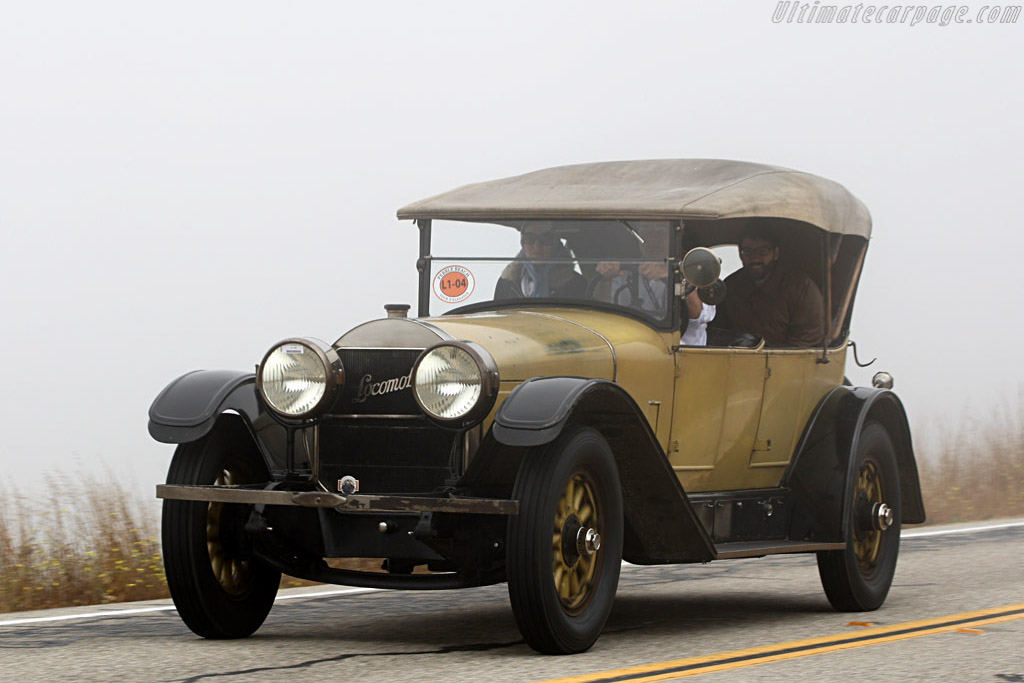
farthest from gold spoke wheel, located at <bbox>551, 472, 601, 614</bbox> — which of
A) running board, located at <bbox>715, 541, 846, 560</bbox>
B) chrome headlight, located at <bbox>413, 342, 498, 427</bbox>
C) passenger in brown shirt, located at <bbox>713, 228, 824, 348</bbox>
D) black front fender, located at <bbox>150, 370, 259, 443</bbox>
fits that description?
passenger in brown shirt, located at <bbox>713, 228, 824, 348</bbox>

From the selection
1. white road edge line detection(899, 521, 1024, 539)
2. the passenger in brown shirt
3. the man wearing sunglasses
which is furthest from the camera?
white road edge line detection(899, 521, 1024, 539)

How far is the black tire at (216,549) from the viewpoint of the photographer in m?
6.76

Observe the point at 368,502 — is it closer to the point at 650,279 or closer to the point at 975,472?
the point at 650,279

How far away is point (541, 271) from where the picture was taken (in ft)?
26.1

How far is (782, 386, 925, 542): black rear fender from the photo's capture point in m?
8.41

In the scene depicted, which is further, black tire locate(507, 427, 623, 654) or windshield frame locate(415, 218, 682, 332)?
windshield frame locate(415, 218, 682, 332)

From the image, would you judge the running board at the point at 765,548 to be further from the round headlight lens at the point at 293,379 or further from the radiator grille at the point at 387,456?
the round headlight lens at the point at 293,379

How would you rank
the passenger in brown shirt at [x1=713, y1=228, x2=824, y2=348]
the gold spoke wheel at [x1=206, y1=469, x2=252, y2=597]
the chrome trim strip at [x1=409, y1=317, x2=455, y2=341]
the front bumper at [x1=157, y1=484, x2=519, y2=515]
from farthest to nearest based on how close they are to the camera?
the passenger in brown shirt at [x1=713, y1=228, x2=824, y2=348] < the gold spoke wheel at [x1=206, y1=469, x2=252, y2=597] < the chrome trim strip at [x1=409, y1=317, x2=455, y2=341] < the front bumper at [x1=157, y1=484, x2=519, y2=515]

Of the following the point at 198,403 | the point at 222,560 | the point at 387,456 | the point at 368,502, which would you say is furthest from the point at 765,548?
the point at 198,403

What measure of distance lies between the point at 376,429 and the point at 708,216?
197cm

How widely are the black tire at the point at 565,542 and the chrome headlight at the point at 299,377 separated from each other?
3.05 ft

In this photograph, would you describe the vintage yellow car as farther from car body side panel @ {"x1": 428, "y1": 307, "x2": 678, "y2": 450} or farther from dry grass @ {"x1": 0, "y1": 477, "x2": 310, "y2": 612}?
dry grass @ {"x1": 0, "y1": 477, "x2": 310, "y2": 612}

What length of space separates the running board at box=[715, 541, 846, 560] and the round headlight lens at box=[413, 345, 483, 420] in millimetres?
1596

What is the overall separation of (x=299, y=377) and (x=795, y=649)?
7.83 feet
